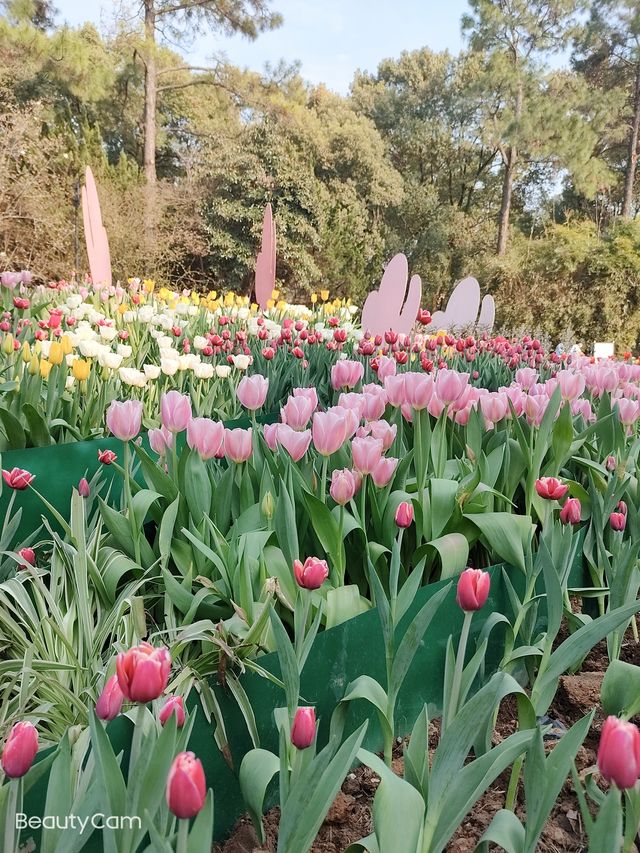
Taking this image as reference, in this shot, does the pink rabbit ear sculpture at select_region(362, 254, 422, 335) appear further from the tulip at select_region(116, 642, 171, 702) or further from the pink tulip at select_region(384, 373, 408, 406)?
the tulip at select_region(116, 642, 171, 702)

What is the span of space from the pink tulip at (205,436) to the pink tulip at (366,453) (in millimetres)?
243

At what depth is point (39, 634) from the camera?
0.98 m

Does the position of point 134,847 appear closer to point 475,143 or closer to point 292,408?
point 292,408

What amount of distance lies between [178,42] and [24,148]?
4.71m

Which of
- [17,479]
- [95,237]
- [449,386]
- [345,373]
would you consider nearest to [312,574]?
[17,479]

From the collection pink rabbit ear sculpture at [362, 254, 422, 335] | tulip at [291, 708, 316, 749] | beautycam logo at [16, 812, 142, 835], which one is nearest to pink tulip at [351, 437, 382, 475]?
tulip at [291, 708, 316, 749]

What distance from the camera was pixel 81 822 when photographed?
1.87ft

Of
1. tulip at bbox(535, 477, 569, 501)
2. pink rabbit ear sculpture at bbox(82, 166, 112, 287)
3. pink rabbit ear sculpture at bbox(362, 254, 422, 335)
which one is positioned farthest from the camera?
pink rabbit ear sculpture at bbox(82, 166, 112, 287)

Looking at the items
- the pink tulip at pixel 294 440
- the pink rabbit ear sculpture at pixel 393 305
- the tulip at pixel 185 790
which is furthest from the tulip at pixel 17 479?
the pink rabbit ear sculpture at pixel 393 305

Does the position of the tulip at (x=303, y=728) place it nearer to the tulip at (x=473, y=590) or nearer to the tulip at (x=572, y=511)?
the tulip at (x=473, y=590)

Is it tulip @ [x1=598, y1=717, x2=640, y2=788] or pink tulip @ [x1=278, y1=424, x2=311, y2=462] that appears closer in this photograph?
tulip @ [x1=598, y1=717, x2=640, y2=788]

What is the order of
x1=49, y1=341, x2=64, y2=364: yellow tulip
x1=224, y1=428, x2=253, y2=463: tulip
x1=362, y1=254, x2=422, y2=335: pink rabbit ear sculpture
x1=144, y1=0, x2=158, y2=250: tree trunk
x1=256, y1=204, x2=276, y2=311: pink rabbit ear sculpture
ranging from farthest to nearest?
x1=144, y1=0, x2=158, y2=250: tree trunk, x1=256, y1=204, x2=276, y2=311: pink rabbit ear sculpture, x1=362, y1=254, x2=422, y2=335: pink rabbit ear sculpture, x1=49, y1=341, x2=64, y2=364: yellow tulip, x1=224, y1=428, x2=253, y2=463: tulip

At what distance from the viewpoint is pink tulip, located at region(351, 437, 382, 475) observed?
1070 millimetres

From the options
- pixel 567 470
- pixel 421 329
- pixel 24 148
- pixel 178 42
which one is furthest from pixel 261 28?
pixel 567 470
